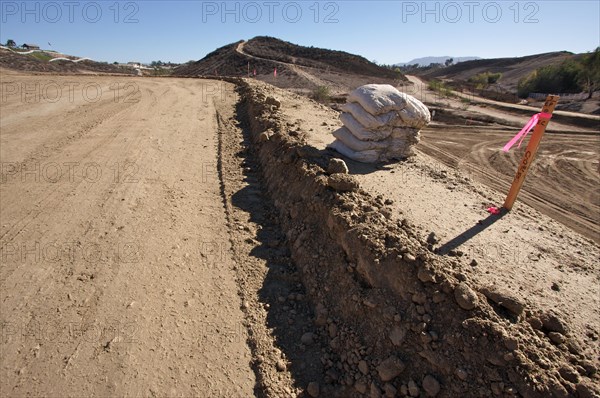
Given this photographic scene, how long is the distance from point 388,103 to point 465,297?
13.8 feet

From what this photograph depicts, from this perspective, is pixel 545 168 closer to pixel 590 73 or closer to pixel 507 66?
pixel 590 73

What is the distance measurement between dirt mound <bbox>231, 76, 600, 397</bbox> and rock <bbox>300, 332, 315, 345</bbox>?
0.24 feet

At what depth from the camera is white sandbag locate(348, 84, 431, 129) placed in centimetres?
612

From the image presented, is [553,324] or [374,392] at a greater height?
[553,324]

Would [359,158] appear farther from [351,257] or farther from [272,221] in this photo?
[351,257]

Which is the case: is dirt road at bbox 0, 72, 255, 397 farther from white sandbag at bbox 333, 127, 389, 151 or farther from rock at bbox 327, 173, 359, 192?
white sandbag at bbox 333, 127, 389, 151

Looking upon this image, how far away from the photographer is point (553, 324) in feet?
9.54

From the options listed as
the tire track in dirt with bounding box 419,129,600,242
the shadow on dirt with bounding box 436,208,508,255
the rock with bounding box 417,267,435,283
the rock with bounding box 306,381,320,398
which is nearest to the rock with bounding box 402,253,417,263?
the rock with bounding box 417,267,435,283

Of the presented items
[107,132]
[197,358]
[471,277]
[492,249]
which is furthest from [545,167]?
[107,132]

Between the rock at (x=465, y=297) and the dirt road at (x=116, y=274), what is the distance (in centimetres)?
191

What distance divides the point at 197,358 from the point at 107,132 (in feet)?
25.4

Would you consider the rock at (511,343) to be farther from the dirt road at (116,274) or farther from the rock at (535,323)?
the dirt road at (116,274)

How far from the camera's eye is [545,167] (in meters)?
10.6

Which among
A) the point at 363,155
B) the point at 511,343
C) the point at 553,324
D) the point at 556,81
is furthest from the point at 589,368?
the point at 556,81
